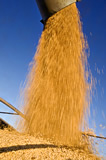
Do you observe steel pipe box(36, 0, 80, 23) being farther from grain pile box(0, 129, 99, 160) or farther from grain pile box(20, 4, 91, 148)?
grain pile box(0, 129, 99, 160)

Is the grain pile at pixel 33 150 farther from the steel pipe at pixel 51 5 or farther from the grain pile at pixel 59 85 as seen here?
the steel pipe at pixel 51 5

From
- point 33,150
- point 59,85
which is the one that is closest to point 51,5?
point 59,85

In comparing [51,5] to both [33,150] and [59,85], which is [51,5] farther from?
[33,150]

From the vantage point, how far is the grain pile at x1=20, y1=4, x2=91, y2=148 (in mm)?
2299

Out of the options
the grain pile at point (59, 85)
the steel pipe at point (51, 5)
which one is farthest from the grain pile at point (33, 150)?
the steel pipe at point (51, 5)

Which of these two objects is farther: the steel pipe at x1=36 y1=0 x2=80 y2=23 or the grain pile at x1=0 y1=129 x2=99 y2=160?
the steel pipe at x1=36 y1=0 x2=80 y2=23

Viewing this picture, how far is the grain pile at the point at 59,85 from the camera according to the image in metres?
2.30

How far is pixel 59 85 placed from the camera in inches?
94.7

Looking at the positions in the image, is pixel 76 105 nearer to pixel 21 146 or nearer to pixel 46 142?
pixel 46 142

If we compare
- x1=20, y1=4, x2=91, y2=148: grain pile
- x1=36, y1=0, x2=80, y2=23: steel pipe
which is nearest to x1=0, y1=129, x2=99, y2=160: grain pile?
x1=20, y1=4, x2=91, y2=148: grain pile

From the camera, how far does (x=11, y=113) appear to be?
2766 mm

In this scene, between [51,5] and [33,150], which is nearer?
[33,150]

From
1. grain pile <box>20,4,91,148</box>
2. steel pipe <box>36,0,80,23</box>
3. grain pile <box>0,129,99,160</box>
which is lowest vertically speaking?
grain pile <box>0,129,99,160</box>

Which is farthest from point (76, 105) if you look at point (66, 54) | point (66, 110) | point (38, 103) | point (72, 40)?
point (72, 40)
